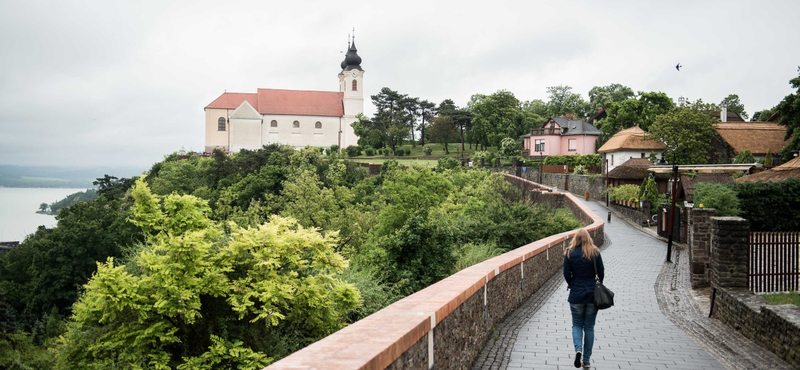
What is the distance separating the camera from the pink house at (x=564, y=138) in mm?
74312

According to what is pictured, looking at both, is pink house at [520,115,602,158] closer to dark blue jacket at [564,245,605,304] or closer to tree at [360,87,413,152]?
tree at [360,87,413,152]

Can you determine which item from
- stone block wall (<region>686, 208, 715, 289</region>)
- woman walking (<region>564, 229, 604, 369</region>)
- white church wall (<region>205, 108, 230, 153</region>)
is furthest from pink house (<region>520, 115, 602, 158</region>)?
woman walking (<region>564, 229, 604, 369</region>)

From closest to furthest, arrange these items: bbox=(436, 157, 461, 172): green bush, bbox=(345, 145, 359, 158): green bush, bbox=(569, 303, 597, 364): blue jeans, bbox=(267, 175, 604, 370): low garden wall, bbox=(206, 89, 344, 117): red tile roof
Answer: bbox=(267, 175, 604, 370): low garden wall → bbox=(569, 303, 597, 364): blue jeans → bbox=(436, 157, 461, 172): green bush → bbox=(345, 145, 359, 158): green bush → bbox=(206, 89, 344, 117): red tile roof

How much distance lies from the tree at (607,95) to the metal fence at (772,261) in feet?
289

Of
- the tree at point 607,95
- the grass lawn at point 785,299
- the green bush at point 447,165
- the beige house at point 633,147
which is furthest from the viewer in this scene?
the tree at point 607,95

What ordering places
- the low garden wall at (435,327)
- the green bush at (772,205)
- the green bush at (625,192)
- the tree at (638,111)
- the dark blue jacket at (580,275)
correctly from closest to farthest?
the low garden wall at (435,327), the dark blue jacket at (580,275), the green bush at (772,205), the green bush at (625,192), the tree at (638,111)

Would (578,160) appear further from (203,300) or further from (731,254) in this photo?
(203,300)

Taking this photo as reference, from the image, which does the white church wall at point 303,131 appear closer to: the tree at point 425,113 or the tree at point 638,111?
the tree at point 425,113

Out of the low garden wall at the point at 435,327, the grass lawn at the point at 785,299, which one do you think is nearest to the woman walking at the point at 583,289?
the low garden wall at the point at 435,327

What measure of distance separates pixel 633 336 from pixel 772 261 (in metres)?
4.03

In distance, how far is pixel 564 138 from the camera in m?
75.5

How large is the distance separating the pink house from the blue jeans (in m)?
69.2

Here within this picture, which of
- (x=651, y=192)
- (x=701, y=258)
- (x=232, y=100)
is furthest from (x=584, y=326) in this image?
(x=232, y=100)

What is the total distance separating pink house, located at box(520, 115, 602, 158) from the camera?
74312 mm
